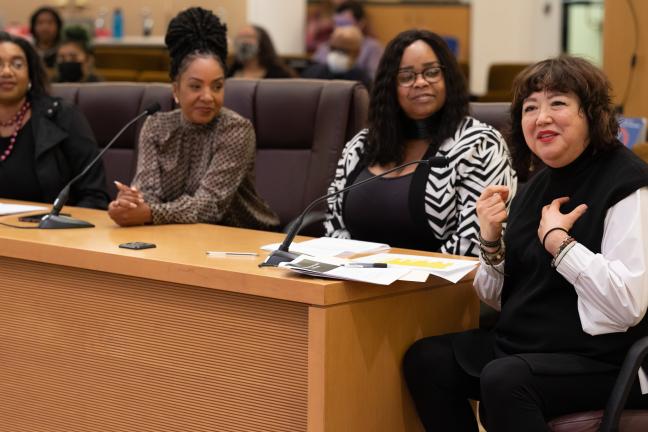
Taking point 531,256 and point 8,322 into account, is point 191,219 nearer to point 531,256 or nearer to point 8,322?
point 8,322

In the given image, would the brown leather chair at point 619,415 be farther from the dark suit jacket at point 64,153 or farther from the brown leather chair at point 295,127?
the dark suit jacket at point 64,153

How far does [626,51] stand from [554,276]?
9.76 feet

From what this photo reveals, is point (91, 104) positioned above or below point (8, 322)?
above

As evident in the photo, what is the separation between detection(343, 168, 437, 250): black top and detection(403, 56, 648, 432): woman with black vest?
1.72ft

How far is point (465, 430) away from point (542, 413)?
0.30m

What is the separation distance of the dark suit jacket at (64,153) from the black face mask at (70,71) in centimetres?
183

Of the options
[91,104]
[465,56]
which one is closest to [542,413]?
[91,104]

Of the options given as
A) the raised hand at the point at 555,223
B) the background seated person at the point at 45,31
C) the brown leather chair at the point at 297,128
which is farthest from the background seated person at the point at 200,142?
the background seated person at the point at 45,31

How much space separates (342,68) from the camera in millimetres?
5926

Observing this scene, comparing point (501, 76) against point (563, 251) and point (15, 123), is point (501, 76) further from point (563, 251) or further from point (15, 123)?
point (563, 251)

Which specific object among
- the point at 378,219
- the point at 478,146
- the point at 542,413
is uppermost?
the point at 478,146

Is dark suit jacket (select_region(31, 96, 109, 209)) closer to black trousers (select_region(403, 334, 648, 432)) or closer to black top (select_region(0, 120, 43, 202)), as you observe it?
black top (select_region(0, 120, 43, 202))

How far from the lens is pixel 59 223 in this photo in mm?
2846

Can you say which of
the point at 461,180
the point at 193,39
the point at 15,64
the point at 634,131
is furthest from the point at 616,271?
the point at 15,64
